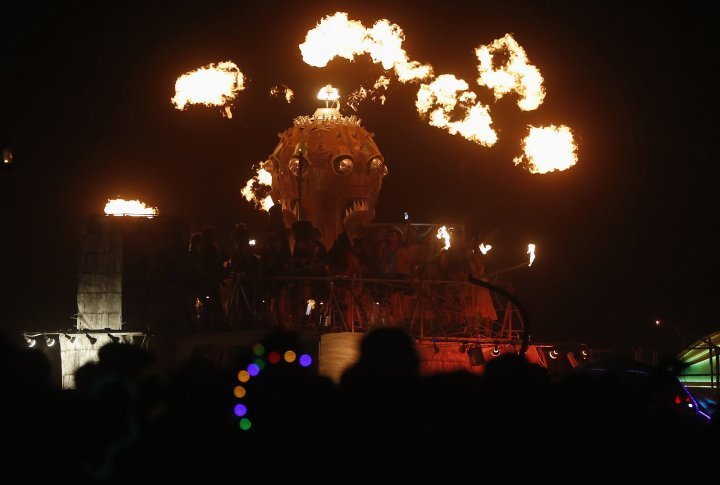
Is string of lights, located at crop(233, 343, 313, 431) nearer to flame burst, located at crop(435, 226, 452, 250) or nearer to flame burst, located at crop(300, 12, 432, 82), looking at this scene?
flame burst, located at crop(435, 226, 452, 250)

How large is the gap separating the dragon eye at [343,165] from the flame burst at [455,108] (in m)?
4.83

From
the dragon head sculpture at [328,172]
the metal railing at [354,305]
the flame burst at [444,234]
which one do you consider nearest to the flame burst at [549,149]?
the dragon head sculpture at [328,172]

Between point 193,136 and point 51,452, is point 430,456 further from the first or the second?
point 193,136

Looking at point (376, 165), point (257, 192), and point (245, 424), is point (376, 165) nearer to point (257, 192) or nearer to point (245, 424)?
point (257, 192)

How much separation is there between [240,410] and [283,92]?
23929mm

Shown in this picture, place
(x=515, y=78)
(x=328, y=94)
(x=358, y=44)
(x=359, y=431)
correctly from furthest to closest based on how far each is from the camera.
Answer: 1. (x=358, y=44)
2. (x=515, y=78)
3. (x=328, y=94)
4. (x=359, y=431)

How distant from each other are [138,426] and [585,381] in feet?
7.00

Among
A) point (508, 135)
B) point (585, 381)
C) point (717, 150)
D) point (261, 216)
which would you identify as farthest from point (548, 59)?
point (585, 381)

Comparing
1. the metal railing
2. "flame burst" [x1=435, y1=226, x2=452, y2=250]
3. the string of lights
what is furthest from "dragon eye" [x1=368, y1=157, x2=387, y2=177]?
the string of lights

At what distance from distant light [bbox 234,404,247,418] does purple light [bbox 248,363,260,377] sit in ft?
0.73

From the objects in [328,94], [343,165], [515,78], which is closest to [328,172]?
[343,165]

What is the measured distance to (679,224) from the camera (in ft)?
106

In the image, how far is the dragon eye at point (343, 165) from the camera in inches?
912

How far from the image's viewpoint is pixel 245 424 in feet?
19.5
